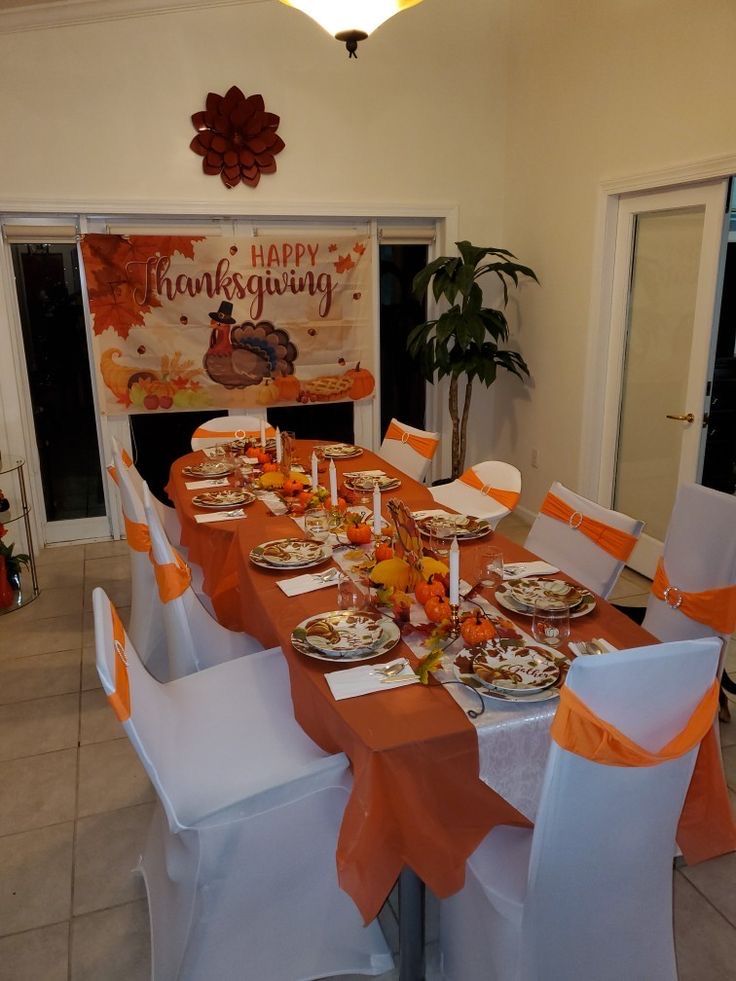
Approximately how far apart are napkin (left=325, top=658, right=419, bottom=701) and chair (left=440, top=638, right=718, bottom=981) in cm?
36

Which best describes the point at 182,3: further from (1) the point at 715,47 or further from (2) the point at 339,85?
(1) the point at 715,47

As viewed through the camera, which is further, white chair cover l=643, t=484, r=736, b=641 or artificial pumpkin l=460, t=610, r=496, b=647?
white chair cover l=643, t=484, r=736, b=641

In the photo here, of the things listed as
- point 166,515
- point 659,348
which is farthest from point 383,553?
point 659,348

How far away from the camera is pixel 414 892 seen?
1581 millimetres

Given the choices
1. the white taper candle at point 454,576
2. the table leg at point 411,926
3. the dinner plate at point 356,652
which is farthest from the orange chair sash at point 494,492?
the table leg at point 411,926

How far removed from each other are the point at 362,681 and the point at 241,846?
425mm

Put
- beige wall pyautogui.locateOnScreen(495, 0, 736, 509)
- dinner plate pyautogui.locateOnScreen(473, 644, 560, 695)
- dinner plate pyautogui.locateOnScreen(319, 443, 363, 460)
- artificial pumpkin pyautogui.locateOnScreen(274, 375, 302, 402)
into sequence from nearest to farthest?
dinner plate pyautogui.locateOnScreen(473, 644, 560, 695) < beige wall pyautogui.locateOnScreen(495, 0, 736, 509) < dinner plate pyautogui.locateOnScreen(319, 443, 363, 460) < artificial pumpkin pyautogui.locateOnScreen(274, 375, 302, 402)

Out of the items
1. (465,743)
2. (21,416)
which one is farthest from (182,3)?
(465,743)

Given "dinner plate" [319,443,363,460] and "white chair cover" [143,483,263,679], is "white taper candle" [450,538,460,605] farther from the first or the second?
"dinner plate" [319,443,363,460]

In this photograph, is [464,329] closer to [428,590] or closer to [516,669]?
[428,590]

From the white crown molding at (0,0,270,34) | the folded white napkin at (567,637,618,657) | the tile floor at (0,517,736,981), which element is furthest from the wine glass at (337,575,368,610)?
the white crown molding at (0,0,270,34)

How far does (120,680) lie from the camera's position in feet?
4.97

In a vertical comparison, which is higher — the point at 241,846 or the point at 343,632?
the point at 343,632

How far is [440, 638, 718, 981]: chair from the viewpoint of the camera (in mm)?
1231
